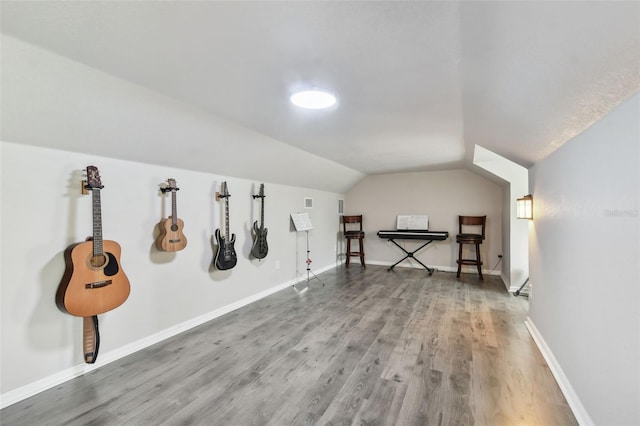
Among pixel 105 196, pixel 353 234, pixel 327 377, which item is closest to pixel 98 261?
pixel 105 196

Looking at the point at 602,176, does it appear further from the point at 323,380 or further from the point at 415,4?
the point at 323,380

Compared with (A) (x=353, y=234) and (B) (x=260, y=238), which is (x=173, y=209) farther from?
(A) (x=353, y=234)

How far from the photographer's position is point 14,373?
2059 mm

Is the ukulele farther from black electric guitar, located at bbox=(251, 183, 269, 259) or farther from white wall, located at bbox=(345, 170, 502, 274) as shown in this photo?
Answer: white wall, located at bbox=(345, 170, 502, 274)

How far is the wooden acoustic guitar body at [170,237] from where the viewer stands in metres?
2.97

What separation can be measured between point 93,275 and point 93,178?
2.45 feet

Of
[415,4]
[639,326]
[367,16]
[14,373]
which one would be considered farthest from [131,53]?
[639,326]

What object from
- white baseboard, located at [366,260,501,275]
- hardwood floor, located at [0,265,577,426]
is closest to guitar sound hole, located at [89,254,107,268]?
hardwood floor, located at [0,265,577,426]

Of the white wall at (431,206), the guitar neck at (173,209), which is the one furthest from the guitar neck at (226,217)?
the white wall at (431,206)

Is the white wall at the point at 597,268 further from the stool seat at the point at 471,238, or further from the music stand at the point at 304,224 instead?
the music stand at the point at 304,224

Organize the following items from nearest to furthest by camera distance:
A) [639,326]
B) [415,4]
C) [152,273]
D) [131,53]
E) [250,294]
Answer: [415,4] < [639,326] < [131,53] < [152,273] < [250,294]

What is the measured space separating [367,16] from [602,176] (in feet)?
4.70

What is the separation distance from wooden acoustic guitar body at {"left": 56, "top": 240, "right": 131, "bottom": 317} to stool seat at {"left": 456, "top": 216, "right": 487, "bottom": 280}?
5.18m

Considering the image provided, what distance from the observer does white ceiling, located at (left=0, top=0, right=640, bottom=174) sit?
1.06 m
